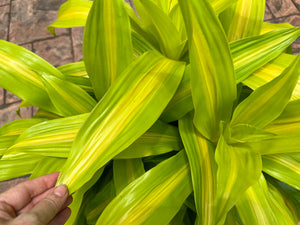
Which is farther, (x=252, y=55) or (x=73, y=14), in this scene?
(x=73, y=14)

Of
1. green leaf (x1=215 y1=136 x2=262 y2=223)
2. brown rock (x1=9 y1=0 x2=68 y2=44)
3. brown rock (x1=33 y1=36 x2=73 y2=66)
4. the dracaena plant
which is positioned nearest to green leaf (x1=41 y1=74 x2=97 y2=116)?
the dracaena plant

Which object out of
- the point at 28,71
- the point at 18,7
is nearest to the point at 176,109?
the point at 28,71

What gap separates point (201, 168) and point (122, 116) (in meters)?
0.18

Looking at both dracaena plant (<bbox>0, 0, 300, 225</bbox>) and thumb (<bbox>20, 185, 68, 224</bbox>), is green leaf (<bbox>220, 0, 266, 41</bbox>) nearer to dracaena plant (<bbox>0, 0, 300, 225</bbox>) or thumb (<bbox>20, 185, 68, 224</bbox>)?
dracaena plant (<bbox>0, 0, 300, 225</bbox>)

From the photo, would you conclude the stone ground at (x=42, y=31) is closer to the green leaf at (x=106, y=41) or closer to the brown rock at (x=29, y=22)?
the brown rock at (x=29, y=22)

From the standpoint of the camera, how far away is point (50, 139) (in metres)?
0.54

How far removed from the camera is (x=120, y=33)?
21.5 inches

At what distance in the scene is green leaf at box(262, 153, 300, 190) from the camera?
21.5 inches

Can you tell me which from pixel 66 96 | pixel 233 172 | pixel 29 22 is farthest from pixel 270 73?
pixel 29 22

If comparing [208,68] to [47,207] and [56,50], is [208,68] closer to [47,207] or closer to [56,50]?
[47,207]

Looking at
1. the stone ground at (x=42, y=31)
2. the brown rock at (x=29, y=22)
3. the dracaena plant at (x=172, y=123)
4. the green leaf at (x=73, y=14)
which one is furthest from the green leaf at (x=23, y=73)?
the brown rock at (x=29, y=22)

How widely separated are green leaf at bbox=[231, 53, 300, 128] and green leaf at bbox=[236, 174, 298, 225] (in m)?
0.13

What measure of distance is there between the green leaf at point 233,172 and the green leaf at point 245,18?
1.05 feet

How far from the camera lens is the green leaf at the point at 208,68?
0.43 meters
